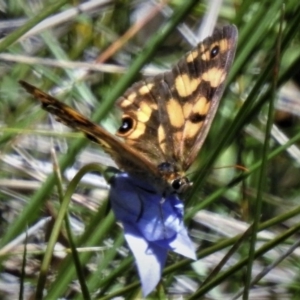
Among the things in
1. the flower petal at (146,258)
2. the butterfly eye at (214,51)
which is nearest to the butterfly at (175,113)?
the butterfly eye at (214,51)

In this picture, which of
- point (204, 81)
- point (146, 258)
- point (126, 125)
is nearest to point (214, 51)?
point (204, 81)

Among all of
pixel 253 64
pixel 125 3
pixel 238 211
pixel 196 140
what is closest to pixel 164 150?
pixel 196 140

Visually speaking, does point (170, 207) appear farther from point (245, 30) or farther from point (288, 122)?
point (288, 122)

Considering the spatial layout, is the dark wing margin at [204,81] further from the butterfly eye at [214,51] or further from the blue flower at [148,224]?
the blue flower at [148,224]

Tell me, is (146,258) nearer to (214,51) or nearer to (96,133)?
(96,133)

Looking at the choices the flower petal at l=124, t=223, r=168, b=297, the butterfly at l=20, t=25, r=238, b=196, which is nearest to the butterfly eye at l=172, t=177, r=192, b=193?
the butterfly at l=20, t=25, r=238, b=196

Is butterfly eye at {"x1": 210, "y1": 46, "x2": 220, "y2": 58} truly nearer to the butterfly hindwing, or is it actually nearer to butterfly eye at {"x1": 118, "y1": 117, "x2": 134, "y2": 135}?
the butterfly hindwing
